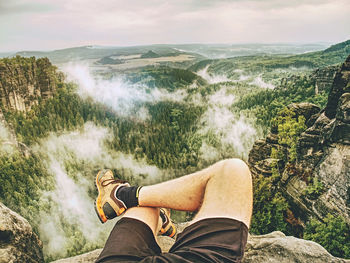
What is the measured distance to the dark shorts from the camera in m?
2.27

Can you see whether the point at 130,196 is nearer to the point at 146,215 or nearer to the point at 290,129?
the point at 146,215

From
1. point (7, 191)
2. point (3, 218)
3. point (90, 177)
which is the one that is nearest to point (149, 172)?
point (90, 177)

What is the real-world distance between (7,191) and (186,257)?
87558 millimetres

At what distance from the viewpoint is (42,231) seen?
7212cm

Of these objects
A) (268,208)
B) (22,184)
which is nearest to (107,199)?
(268,208)

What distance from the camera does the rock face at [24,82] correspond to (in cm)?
8550

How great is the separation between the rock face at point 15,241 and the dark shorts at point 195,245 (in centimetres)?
272

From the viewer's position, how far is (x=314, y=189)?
15.7 meters

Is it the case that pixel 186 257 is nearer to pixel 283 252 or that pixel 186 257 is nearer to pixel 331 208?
pixel 283 252

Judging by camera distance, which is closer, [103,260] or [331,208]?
[103,260]

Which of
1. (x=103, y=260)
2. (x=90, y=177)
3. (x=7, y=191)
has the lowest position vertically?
(x=90, y=177)

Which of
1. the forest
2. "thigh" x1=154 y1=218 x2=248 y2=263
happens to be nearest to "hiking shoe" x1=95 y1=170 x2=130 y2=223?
"thigh" x1=154 y1=218 x2=248 y2=263

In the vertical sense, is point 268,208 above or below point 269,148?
below

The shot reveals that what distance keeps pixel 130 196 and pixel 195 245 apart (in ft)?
5.26
